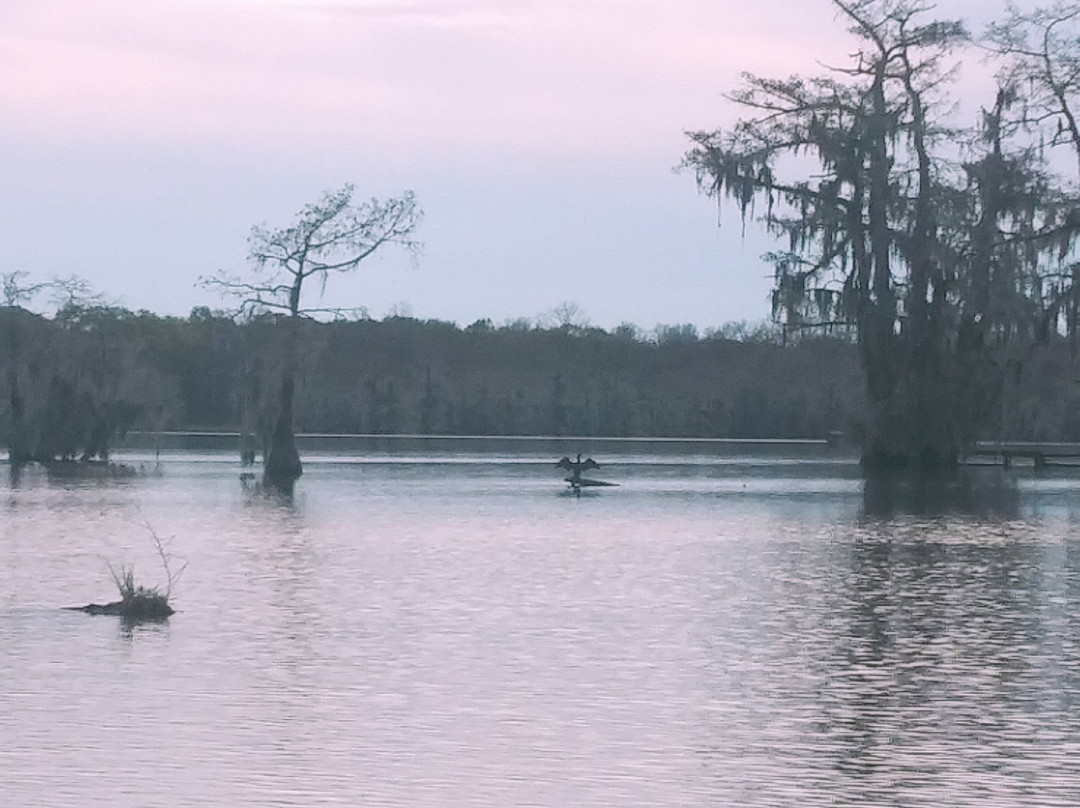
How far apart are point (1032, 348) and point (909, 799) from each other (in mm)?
32532

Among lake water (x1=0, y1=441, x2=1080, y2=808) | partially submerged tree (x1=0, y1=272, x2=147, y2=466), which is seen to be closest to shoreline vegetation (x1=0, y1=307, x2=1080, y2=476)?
partially submerged tree (x1=0, y1=272, x2=147, y2=466)

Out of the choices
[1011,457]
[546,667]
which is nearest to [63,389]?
[1011,457]

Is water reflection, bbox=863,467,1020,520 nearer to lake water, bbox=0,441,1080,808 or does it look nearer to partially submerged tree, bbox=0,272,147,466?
lake water, bbox=0,441,1080,808

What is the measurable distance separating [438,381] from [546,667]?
8309 cm

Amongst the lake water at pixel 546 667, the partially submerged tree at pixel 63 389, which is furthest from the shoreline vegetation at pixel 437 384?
the lake water at pixel 546 667

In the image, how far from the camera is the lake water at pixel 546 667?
9477 millimetres

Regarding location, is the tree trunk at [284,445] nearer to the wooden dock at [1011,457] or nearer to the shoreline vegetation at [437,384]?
the shoreline vegetation at [437,384]

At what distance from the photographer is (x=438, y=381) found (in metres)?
96.1

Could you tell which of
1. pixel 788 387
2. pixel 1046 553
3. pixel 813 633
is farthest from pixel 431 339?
pixel 813 633

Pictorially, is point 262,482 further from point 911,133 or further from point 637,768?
point 637,768

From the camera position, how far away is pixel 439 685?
1230 centimetres

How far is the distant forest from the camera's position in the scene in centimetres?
5212

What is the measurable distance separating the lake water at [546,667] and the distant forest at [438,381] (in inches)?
823

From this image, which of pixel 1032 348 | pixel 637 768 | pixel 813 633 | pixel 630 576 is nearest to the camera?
pixel 637 768
